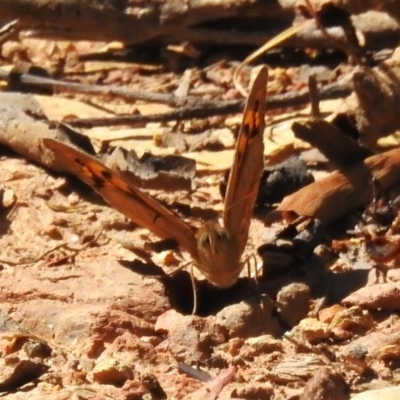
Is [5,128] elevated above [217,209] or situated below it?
above

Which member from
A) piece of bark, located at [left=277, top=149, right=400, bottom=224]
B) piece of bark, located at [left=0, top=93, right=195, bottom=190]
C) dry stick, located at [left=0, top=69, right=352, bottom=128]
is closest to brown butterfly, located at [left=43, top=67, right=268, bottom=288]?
piece of bark, located at [left=277, top=149, right=400, bottom=224]

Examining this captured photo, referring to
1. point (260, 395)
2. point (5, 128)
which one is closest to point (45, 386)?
point (260, 395)

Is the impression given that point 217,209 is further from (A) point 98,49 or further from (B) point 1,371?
(A) point 98,49

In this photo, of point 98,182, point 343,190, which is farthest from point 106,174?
point 343,190

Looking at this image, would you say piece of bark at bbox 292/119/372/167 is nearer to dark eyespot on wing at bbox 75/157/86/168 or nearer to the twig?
the twig

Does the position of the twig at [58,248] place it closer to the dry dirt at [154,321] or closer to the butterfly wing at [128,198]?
the dry dirt at [154,321]

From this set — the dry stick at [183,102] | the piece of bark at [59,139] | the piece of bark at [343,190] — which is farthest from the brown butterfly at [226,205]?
the dry stick at [183,102]

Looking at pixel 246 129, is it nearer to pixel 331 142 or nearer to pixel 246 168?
pixel 246 168
